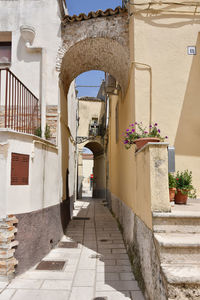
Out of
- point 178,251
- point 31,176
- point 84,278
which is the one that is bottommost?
point 84,278

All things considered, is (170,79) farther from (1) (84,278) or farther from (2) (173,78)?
(1) (84,278)

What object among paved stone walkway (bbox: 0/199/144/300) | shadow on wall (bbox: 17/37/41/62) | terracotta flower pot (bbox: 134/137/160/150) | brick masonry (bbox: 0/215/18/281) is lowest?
paved stone walkway (bbox: 0/199/144/300)

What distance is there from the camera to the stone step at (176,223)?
329 cm

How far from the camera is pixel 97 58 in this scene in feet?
25.6

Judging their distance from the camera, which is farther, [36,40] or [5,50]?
[5,50]

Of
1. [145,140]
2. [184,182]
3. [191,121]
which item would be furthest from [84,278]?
[191,121]

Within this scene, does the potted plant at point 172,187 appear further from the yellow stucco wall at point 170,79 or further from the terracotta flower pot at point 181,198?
the yellow stucco wall at point 170,79

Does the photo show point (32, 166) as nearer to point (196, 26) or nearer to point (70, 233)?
point (70, 233)

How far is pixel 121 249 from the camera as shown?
6230 millimetres

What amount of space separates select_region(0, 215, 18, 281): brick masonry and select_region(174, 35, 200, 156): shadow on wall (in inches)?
158

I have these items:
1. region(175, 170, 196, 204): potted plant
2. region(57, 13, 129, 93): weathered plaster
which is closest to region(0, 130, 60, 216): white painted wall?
region(57, 13, 129, 93): weathered plaster

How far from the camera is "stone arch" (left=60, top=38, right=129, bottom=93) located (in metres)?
6.80

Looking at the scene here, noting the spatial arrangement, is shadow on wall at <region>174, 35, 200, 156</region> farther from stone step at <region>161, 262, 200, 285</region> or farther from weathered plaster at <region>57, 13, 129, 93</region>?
stone step at <region>161, 262, 200, 285</region>

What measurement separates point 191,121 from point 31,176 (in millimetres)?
3960
